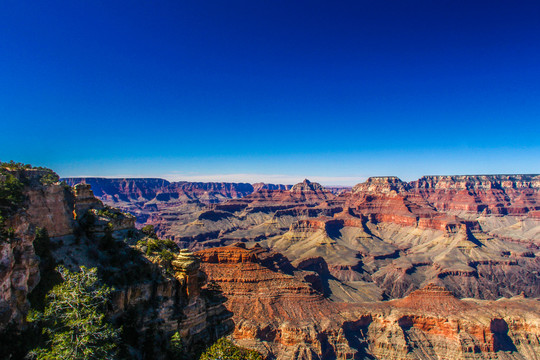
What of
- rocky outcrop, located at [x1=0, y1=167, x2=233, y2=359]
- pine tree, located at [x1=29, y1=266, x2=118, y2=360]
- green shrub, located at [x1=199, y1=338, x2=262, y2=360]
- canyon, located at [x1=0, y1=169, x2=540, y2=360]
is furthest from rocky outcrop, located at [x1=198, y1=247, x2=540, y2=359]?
pine tree, located at [x1=29, y1=266, x2=118, y2=360]

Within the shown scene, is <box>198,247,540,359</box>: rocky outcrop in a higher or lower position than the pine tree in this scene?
lower

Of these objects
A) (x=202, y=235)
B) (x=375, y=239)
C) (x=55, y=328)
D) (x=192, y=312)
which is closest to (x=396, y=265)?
(x=375, y=239)

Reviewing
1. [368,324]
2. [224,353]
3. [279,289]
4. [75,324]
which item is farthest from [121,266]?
[368,324]

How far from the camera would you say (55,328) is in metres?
15.8

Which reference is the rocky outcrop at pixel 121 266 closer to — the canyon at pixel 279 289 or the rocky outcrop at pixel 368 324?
the canyon at pixel 279 289

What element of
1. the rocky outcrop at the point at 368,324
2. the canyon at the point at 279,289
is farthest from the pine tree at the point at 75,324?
the rocky outcrop at the point at 368,324

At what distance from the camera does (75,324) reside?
613 inches

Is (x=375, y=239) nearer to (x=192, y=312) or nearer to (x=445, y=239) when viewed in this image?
(x=445, y=239)

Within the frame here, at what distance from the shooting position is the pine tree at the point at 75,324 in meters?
15.1

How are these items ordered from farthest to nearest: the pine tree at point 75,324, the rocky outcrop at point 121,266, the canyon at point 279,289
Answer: the canyon at point 279,289 < the rocky outcrop at point 121,266 < the pine tree at point 75,324

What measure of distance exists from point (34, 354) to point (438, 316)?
2359 inches

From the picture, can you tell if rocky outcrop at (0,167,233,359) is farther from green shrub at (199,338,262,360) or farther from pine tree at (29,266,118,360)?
green shrub at (199,338,262,360)

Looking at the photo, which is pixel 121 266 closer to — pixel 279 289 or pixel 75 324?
pixel 75 324

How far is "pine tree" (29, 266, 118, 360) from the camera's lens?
15.1 m
